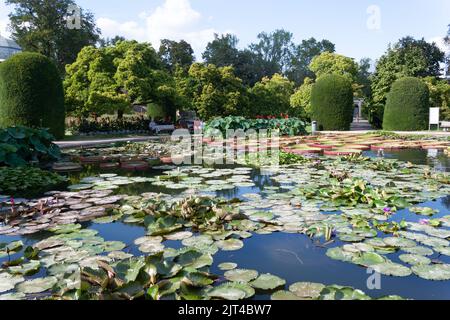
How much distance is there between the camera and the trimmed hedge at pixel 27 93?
42.8ft

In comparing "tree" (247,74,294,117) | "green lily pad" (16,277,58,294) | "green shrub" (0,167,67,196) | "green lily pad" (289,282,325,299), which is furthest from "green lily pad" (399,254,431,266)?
"tree" (247,74,294,117)

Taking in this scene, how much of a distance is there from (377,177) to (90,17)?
3389 cm

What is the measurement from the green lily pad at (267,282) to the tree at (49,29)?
32215mm

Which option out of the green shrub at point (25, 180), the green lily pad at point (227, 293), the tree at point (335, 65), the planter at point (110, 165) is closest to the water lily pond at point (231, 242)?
the green lily pad at point (227, 293)

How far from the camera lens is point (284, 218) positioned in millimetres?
3906

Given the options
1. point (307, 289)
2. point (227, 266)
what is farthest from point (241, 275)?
point (307, 289)

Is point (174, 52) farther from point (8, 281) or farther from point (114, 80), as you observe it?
point (8, 281)

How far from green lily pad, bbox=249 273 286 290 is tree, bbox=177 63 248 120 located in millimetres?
17137

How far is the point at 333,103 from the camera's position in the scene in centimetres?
1909

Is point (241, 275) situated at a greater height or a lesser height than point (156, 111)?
lesser

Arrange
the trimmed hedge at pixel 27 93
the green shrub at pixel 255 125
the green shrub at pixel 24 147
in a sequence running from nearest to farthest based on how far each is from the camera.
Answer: the green shrub at pixel 24 147
the trimmed hedge at pixel 27 93
the green shrub at pixel 255 125

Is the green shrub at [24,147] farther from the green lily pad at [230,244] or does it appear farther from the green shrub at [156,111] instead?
the green shrub at [156,111]

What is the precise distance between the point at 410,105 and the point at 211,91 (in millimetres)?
9584

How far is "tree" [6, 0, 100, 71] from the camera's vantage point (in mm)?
30562
